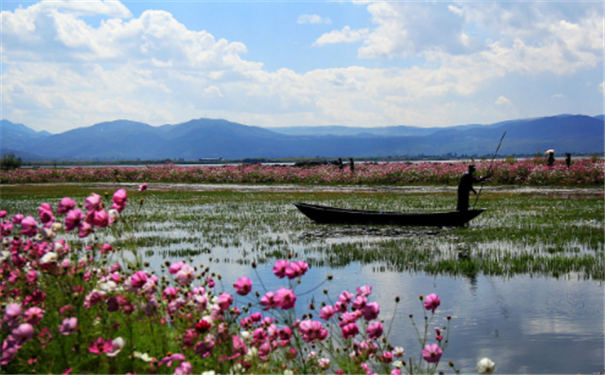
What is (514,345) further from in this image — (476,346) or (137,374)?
(137,374)

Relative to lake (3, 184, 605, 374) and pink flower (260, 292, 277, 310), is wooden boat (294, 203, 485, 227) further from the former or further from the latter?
pink flower (260, 292, 277, 310)

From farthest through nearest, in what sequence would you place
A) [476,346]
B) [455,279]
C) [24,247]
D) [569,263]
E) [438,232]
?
[438,232] < [569,263] < [455,279] < [476,346] < [24,247]

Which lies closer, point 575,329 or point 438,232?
point 575,329

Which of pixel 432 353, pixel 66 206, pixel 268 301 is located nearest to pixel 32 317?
pixel 66 206

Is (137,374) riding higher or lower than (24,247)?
lower

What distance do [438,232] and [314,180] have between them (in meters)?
31.9

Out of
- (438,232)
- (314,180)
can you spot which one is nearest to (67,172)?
(314,180)

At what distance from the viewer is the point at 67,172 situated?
61.8 meters

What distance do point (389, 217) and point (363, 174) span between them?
2959cm

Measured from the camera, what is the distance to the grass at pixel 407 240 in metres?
11.7

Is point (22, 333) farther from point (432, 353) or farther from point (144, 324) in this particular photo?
point (432, 353)

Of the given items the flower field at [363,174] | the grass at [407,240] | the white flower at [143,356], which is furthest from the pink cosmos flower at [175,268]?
the flower field at [363,174]

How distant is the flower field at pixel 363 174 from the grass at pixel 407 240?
8.93 meters

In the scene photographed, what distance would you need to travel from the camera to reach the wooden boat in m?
17.5
